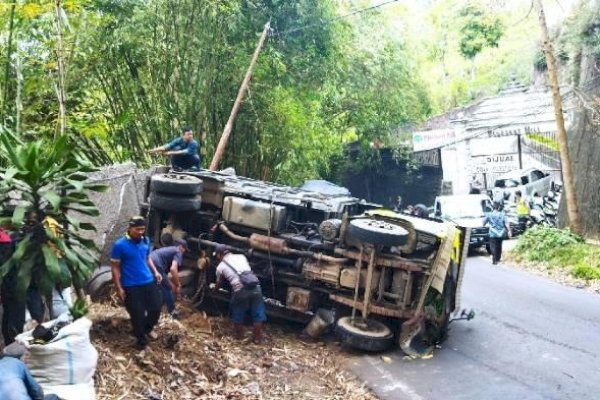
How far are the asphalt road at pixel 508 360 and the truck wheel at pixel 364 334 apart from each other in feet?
0.51

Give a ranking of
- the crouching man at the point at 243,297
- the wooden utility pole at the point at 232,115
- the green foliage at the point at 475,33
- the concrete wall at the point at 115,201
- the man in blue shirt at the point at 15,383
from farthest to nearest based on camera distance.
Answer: the green foliage at the point at 475,33, the wooden utility pole at the point at 232,115, the concrete wall at the point at 115,201, the crouching man at the point at 243,297, the man in blue shirt at the point at 15,383

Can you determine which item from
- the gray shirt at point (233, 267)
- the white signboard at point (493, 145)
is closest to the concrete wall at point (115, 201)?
the gray shirt at point (233, 267)

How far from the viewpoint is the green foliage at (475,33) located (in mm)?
34688

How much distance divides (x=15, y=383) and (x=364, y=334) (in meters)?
4.93

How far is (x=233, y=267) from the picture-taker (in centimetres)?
834

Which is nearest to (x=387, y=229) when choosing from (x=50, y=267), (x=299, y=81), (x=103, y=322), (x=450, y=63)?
(x=103, y=322)

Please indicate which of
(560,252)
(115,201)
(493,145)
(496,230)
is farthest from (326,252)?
(493,145)

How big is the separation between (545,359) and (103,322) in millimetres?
5291

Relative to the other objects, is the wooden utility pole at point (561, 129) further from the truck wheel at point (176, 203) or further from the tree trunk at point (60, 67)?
the tree trunk at point (60, 67)

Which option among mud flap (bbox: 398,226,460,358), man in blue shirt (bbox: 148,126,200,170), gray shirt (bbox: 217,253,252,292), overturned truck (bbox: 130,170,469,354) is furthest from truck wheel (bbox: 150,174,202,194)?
mud flap (bbox: 398,226,460,358)

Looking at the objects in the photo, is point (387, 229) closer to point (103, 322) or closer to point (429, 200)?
point (103, 322)

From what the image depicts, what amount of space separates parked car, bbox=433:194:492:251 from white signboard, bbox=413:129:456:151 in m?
8.82

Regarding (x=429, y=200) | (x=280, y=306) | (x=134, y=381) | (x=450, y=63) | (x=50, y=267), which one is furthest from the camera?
(x=450, y=63)

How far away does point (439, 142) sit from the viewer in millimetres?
28703
